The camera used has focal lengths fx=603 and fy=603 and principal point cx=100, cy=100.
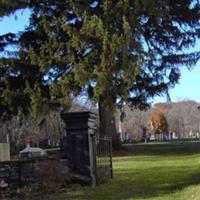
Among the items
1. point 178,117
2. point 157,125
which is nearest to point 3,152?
point 157,125

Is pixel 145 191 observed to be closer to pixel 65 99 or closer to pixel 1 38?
pixel 65 99

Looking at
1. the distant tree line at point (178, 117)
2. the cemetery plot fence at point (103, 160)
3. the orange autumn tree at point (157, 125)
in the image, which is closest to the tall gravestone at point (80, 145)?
the cemetery plot fence at point (103, 160)

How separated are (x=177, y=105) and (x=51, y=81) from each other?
89046 mm

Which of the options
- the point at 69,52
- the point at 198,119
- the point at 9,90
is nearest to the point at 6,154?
the point at 9,90

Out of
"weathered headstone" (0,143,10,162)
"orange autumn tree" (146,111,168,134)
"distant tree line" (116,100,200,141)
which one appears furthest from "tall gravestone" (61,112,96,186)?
"distant tree line" (116,100,200,141)

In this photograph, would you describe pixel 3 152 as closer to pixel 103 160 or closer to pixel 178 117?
pixel 103 160

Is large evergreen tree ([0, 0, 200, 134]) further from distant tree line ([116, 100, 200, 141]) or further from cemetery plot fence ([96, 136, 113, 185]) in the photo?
distant tree line ([116, 100, 200, 141])

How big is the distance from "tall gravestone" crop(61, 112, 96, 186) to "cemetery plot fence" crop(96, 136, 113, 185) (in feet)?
2.10

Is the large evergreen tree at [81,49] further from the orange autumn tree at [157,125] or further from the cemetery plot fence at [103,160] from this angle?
the orange autumn tree at [157,125]

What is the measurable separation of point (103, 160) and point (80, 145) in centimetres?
199

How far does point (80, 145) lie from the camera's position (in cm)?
1678

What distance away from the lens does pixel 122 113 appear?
34344mm

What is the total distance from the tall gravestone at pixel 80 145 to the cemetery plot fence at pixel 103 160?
640 millimetres

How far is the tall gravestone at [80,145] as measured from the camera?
1664 centimetres
